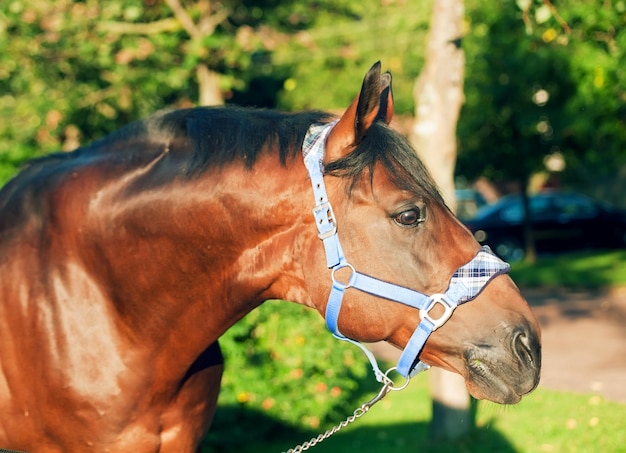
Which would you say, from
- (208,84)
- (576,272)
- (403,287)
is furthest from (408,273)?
(576,272)

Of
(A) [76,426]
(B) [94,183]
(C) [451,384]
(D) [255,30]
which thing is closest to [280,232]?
(B) [94,183]

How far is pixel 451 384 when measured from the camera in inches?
249

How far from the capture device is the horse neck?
2.82 m

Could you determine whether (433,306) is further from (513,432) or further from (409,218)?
(513,432)

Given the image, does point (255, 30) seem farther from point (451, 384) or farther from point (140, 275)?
point (140, 275)

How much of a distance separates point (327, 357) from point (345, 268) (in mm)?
4128

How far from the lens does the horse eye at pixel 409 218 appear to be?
Result: 2662mm

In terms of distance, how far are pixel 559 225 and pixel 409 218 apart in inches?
792

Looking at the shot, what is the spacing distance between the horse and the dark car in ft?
62.0

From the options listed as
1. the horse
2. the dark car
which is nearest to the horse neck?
the horse

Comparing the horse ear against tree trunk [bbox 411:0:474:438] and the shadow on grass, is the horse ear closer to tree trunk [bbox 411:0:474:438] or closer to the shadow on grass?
tree trunk [bbox 411:0:474:438]

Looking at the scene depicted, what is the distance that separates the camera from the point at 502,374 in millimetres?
2596

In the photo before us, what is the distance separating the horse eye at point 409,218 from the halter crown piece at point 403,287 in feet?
0.69

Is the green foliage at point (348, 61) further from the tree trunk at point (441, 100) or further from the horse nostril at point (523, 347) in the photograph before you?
the horse nostril at point (523, 347)
